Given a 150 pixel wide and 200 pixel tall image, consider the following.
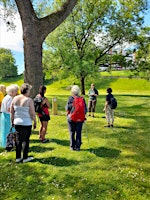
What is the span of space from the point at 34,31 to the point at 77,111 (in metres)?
7.72

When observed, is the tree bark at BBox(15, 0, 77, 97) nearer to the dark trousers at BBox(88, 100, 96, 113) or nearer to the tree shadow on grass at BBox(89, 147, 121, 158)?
the dark trousers at BBox(88, 100, 96, 113)

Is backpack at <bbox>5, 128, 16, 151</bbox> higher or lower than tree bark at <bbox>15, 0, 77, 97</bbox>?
lower

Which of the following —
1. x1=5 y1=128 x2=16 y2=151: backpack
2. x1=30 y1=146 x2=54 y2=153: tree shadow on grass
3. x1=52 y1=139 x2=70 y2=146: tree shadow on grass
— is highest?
x1=5 y1=128 x2=16 y2=151: backpack

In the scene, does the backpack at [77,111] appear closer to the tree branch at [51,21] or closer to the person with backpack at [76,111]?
the person with backpack at [76,111]

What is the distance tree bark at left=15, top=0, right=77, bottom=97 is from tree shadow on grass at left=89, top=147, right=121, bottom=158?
24.0 ft

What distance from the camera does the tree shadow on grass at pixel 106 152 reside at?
8566 millimetres

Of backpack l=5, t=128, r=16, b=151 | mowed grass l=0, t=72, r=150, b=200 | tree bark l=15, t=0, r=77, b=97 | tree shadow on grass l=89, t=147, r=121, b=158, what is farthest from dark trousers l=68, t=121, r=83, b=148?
tree bark l=15, t=0, r=77, b=97

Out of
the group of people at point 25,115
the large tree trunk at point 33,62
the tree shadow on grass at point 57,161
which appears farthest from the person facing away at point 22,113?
the large tree trunk at point 33,62

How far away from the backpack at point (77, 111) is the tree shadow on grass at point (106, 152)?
1.26 meters

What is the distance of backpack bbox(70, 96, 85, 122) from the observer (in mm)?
8688

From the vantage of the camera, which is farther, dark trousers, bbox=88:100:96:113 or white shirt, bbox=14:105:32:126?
dark trousers, bbox=88:100:96:113

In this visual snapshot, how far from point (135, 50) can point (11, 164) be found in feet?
110

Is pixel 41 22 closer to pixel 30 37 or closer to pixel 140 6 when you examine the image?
pixel 30 37

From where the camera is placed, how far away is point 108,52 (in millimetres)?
39000
